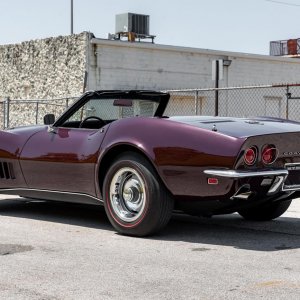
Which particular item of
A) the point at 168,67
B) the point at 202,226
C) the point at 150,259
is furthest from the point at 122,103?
the point at 168,67

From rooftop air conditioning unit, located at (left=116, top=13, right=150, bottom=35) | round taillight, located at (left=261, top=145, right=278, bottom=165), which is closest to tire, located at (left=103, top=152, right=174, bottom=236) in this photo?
round taillight, located at (left=261, top=145, right=278, bottom=165)

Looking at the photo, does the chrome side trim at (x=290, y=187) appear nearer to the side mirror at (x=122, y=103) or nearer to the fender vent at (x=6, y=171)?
the side mirror at (x=122, y=103)

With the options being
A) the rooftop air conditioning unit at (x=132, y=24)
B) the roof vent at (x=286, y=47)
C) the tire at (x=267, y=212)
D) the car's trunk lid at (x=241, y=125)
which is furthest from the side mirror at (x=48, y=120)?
the roof vent at (x=286, y=47)

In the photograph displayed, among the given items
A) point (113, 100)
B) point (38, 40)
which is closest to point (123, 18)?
point (38, 40)

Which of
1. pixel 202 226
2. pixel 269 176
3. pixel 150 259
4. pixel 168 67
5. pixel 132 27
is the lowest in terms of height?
pixel 202 226

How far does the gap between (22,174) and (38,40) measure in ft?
60.3

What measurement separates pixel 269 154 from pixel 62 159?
2108mm

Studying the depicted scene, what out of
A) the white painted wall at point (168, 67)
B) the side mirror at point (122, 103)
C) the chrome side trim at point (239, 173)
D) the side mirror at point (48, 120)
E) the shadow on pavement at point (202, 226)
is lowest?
the shadow on pavement at point (202, 226)

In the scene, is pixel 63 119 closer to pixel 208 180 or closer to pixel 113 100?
pixel 113 100

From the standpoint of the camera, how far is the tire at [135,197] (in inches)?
245

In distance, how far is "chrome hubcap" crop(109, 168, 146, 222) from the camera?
6438mm

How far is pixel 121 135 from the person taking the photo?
652 cm

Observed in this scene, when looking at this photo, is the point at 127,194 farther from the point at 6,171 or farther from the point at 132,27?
the point at 132,27

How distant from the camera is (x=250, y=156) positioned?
5.97 metres
